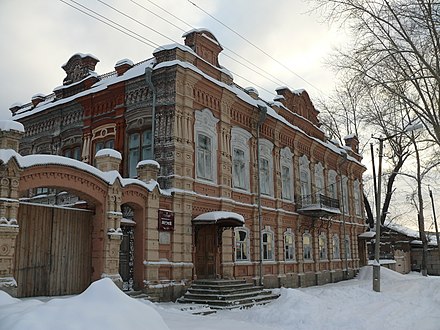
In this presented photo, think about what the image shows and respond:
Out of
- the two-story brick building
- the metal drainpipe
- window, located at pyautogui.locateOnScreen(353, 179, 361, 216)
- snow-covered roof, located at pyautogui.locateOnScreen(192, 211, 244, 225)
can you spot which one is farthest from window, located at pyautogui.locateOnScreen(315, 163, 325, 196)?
the metal drainpipe

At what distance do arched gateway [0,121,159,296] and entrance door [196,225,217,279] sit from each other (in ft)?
10.0

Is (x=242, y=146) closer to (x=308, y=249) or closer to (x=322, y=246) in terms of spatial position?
(x=308, y=249)

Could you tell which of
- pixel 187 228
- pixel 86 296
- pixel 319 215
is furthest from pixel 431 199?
pixel 86 296

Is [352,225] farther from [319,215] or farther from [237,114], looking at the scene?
[237,114]

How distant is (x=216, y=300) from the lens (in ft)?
46.8

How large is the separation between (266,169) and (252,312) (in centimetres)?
985

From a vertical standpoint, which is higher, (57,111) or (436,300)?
(57,111)

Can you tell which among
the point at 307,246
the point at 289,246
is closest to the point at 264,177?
the point at 289,246

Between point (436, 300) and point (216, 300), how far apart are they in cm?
808

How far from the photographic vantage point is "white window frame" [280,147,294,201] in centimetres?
2261

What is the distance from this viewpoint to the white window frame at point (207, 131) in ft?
54.4

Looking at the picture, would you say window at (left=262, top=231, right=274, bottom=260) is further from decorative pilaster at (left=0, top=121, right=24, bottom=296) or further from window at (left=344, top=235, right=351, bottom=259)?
decorative pilaster at (left=0, top=121, right=24, bottom=296)

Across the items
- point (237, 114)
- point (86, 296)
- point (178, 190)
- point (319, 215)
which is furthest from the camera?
point (319, 215)

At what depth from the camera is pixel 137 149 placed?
16.9m
